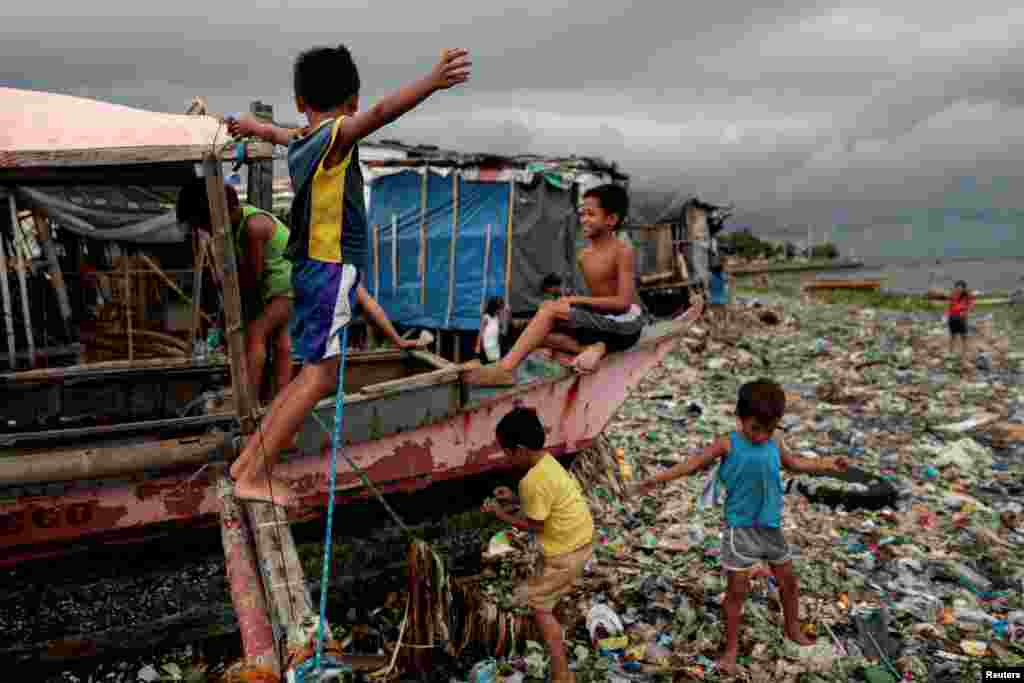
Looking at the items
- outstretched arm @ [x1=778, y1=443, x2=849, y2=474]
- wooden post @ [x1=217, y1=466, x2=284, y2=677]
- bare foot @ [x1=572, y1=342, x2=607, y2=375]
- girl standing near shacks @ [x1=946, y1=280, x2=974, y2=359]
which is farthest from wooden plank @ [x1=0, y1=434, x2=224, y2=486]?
girl standing near shacks @ [x1=946, y1=280, x2=974, y2=359]

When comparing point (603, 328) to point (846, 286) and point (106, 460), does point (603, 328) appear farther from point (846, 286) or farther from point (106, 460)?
point (846, 286)

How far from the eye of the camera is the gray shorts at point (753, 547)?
3238 mm

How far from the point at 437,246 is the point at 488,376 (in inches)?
280

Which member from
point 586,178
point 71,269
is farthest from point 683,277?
point 71,269

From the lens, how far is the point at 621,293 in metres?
4.22

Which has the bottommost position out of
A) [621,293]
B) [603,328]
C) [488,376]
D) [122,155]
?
[488,376]

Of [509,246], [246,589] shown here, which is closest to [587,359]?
[246,589]

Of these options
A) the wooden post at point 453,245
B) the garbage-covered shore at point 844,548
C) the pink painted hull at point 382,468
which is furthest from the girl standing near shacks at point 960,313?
the pink painted hull at point 382,468

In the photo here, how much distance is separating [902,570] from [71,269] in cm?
1004

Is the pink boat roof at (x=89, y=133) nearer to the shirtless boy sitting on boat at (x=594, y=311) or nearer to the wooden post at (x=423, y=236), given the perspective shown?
the shirtless boy sitting on boat at (x=594, y=311)

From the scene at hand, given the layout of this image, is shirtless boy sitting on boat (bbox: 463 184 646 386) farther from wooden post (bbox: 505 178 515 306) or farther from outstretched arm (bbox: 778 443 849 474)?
wooden post (bbox: 505 178 515 306)

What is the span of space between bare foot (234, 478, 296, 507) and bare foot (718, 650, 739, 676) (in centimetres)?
232

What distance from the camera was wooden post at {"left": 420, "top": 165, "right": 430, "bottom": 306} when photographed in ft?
35.0

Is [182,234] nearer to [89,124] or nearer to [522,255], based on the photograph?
[522,255]
